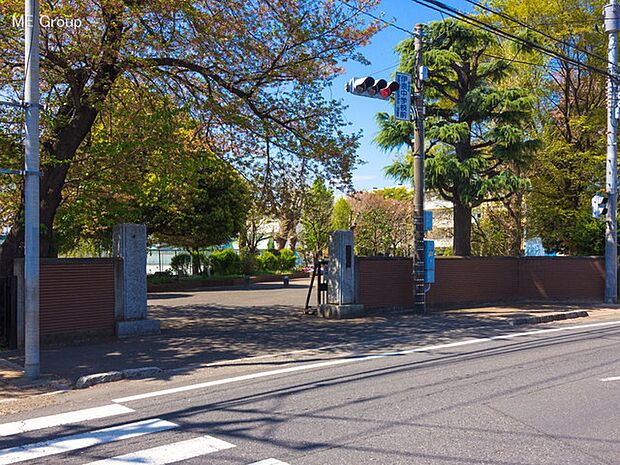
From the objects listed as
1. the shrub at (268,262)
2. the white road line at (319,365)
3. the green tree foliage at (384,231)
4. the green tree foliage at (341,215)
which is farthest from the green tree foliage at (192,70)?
the green tree foliage at (341,215)

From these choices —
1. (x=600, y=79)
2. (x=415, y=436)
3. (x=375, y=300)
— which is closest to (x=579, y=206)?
(x=600, y=79)

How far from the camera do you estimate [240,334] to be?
13.3 metres

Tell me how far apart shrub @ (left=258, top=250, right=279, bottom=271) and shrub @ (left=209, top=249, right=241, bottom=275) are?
4477 millimetres

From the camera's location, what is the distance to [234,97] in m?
14.4

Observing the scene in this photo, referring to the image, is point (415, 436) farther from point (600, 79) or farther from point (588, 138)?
point (600, 79)

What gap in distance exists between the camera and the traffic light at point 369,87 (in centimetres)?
1385

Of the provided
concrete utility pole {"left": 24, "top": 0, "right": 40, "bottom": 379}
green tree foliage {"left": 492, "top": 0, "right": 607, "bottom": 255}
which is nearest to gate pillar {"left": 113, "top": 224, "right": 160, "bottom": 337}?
concrete utility pole {"left": 24, "top": 0, "right": 40, "bottom": 379}

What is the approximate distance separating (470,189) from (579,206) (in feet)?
24.3

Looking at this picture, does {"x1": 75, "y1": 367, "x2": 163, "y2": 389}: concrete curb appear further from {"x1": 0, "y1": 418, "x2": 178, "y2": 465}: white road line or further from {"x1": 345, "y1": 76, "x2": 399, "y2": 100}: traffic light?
{"x1": 345, "y1": 76, "x2": 399, "y2": 100}: traffic light

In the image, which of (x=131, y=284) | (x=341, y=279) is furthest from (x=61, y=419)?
(x=341, y=279)

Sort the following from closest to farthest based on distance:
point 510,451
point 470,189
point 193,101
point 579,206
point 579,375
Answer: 1. point 510,451
2. point 579,375
3. point 193,101
4. point 470,189
5. point 579,206

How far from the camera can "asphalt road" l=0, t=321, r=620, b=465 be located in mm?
5340

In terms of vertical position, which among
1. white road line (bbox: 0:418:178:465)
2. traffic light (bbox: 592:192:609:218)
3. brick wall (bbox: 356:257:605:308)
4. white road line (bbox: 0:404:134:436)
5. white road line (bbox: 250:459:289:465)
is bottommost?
white road line (bbox: 0:404:134:436)

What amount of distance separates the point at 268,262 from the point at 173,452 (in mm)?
35044
